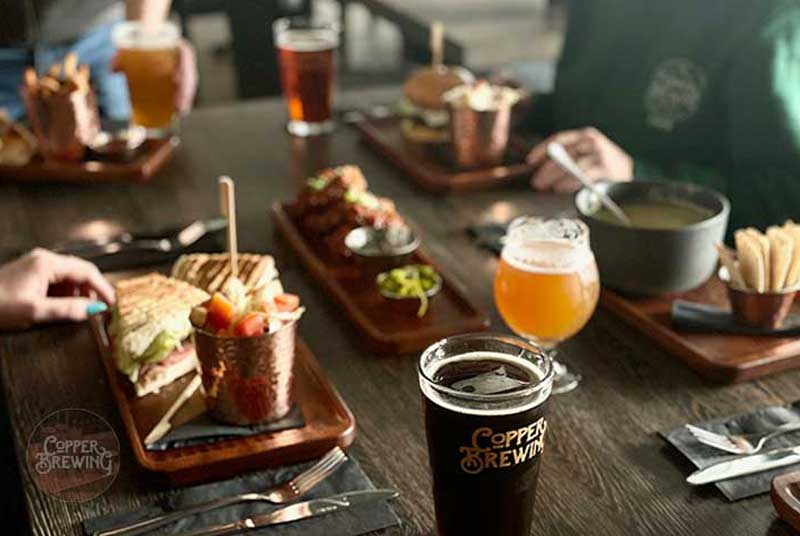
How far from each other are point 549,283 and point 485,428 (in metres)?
0.45

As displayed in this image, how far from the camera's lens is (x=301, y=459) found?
126 centimetres

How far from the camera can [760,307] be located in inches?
57.8

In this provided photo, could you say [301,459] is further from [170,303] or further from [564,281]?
[564,281]

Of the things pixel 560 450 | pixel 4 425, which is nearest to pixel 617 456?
pixel 560 450

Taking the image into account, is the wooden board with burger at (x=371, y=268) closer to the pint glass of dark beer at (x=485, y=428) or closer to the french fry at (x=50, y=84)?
the pint glass of dark beer at (x=485, y=428)

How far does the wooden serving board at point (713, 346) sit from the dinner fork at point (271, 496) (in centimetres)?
55

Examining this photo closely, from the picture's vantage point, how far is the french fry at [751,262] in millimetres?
1428

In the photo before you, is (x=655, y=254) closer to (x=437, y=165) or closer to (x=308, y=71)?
(x=437, y=165)

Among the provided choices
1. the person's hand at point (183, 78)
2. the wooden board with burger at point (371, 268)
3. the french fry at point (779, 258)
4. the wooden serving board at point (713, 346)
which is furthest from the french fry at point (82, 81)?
the french fry at point (779, 258)

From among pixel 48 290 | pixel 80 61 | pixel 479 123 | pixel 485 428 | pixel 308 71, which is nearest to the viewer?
pixel 485 428

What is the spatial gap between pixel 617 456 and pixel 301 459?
403 mm

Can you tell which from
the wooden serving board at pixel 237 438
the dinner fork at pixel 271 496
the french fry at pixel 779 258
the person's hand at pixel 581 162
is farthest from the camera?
the person's hand at pixel 581 162

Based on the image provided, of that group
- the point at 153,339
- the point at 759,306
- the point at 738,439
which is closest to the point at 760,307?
the point at 759,306

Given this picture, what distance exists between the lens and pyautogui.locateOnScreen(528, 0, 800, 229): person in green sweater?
6.86 feet
